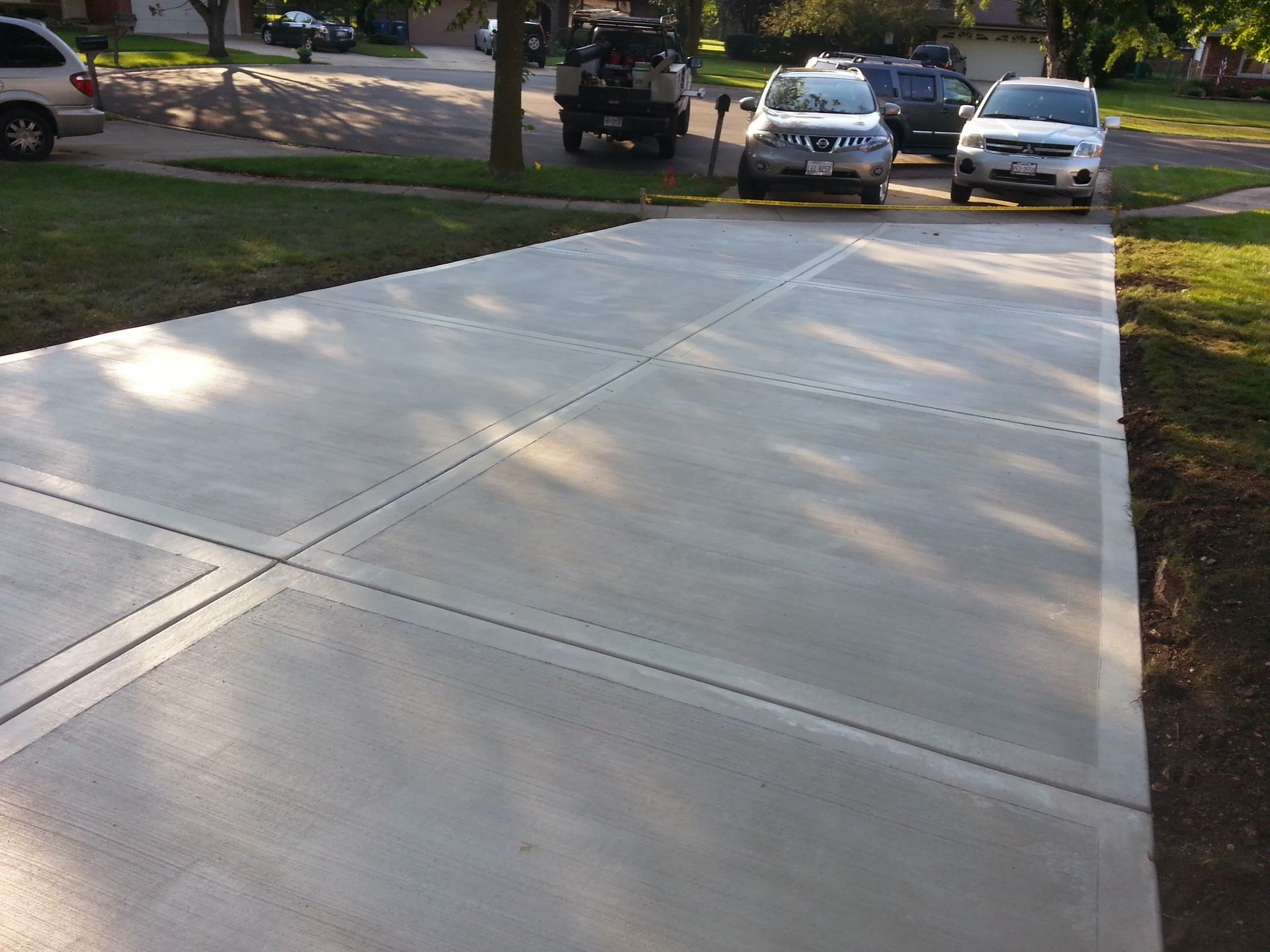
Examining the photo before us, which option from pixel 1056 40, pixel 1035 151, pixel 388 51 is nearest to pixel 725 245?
pixel 1035 151

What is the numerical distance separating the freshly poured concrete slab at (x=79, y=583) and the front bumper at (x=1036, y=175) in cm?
1295

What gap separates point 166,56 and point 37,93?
22217mm

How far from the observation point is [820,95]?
14812 millimetres

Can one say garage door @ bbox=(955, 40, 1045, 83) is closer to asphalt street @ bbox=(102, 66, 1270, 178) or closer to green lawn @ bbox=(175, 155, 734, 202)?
asphalt street @ bbox=(102, 66, 1270, 178)

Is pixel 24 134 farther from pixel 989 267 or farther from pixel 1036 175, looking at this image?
pixel 1036 175

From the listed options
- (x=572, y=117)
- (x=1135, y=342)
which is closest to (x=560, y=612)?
(x=1135, y=342)

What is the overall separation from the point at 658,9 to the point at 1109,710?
65151 millimetres

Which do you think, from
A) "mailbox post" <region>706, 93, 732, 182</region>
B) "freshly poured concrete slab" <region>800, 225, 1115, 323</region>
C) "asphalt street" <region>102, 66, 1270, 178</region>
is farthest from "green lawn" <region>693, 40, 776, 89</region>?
"freshly poured concrete slab" <region>800, 225, 1115, 323</region>

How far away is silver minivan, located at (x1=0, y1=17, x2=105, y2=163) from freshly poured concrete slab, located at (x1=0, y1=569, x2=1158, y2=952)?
43.1ft

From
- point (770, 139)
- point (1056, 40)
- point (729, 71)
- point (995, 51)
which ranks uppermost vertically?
point (995, 51)

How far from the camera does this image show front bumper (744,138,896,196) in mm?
13594

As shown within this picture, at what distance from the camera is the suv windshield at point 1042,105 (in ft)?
50.6

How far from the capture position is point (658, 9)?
205 ft

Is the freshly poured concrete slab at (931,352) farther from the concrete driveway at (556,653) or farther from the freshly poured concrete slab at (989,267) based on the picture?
the freshly poured concrete slab at (989,267)
